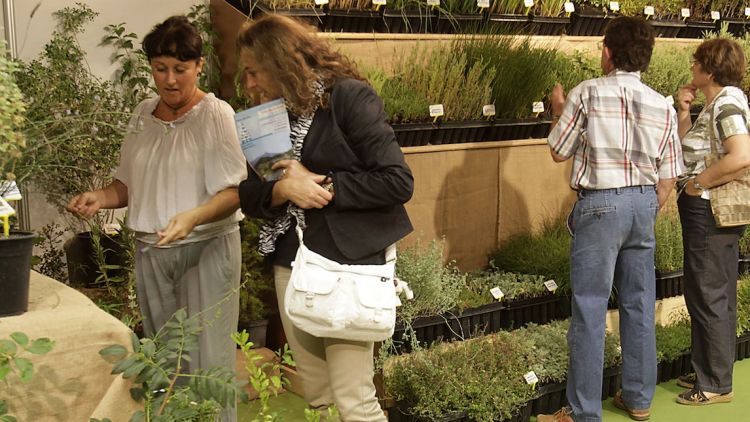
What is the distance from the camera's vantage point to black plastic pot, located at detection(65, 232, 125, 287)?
4629 mm

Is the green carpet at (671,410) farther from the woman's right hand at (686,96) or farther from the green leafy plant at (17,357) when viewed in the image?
the green leafy plant at (17,357)

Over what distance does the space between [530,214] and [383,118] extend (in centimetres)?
278

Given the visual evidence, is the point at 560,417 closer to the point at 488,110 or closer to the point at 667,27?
the point at 488,110

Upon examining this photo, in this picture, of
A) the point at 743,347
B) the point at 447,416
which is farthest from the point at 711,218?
the point at 447,416

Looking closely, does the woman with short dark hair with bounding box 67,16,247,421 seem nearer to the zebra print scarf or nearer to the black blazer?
the zebra print scarf

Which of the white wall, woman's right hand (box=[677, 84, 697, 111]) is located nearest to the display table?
the white wall

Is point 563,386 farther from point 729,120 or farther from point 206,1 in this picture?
point 206,1

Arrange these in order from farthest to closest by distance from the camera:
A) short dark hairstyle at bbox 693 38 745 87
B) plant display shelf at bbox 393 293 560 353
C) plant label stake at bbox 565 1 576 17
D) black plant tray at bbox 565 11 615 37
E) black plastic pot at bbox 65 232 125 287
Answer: black plant tray at bbox 565 11 615 37 < plant label stake at bbox 565 1 576 17 < black plastic pot at bbox 65 232 125 287 < short dark hairstyle at bbox 693 38 745 87 < plant display shelf at bbox 393 293 560 353

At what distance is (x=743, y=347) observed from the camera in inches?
211

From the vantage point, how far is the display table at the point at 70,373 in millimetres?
1683


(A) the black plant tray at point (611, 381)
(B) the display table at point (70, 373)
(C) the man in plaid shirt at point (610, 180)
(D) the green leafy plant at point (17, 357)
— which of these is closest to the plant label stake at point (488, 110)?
(C) the man in plaid shirt at point (610, 180)

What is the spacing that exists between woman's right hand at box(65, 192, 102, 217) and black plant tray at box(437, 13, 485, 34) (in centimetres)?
264

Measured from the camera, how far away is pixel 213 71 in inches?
193

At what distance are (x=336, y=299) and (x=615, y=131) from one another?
174 centimetres
